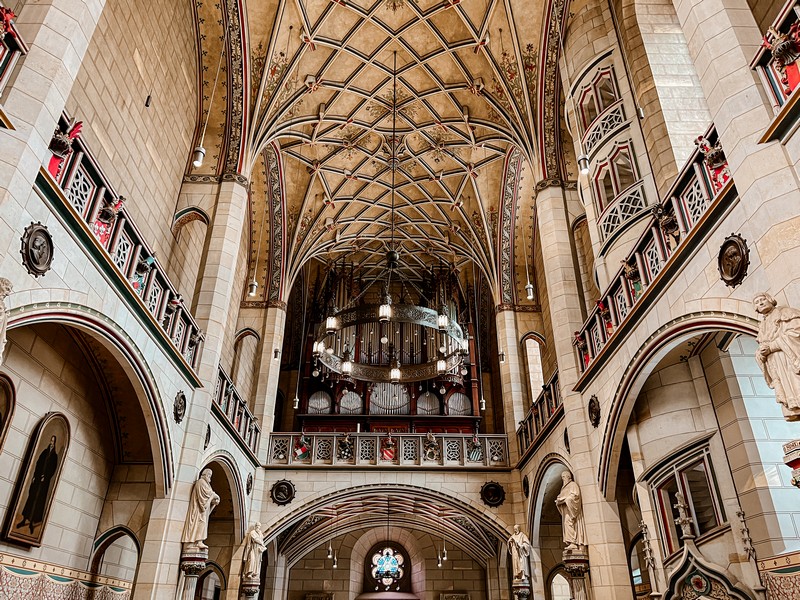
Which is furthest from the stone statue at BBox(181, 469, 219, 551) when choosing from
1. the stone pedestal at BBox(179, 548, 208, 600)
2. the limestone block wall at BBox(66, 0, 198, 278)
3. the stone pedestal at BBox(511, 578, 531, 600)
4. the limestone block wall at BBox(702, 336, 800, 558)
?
the limestone block wall at BBox(702, 336, 800, 558)

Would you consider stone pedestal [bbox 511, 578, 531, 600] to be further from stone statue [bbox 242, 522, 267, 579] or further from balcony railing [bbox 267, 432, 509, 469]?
stone statue [bbox 242, 522, 267, 579]

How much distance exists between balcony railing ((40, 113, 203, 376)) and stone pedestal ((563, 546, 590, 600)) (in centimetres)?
765

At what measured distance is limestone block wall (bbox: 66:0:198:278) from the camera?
34.1ft

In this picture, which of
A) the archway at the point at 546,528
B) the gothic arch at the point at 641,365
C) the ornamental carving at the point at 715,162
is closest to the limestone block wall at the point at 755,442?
the gothic arch at the point at 641,365

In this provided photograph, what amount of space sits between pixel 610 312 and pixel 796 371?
5.54 metres

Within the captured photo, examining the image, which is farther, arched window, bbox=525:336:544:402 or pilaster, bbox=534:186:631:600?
arched window, bbox=525:336:544:402

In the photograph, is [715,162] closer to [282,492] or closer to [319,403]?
[282,492]

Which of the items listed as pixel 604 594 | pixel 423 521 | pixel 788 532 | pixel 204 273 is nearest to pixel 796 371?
pixel 788 532

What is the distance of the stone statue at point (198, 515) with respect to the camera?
10602mm

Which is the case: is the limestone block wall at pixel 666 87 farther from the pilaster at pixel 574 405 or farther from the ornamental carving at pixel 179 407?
the ornamental carving at pixel 179 407

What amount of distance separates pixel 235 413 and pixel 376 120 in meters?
9.93

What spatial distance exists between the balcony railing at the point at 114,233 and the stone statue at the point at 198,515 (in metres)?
2.24

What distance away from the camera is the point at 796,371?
4.86 m

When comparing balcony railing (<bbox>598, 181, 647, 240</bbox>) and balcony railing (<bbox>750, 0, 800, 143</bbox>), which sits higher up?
balcony railing (<bbox>598, 181, 647, 240</bbox>)
